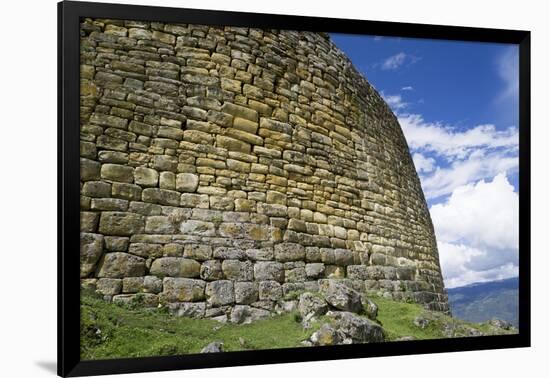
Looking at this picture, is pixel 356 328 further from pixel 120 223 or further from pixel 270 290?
pixel 120 223

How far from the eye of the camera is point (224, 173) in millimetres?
6699

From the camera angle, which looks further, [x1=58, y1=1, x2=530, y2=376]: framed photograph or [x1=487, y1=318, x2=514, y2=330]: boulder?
[x1=487, y1=318, x2=514, y2=330]: boulder

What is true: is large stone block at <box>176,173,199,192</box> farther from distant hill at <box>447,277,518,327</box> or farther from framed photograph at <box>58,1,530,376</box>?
distant hill at <box>447,277,518,327</box>

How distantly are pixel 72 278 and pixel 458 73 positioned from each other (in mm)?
4297

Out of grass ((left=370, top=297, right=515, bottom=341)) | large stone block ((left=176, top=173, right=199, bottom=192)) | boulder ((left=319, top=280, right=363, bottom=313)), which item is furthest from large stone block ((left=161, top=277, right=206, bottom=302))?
grass ((left=370, top=297, right=515, bottom=341))

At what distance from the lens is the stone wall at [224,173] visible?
608 centimetres

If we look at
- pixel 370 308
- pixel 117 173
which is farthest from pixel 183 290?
pixel 370 308

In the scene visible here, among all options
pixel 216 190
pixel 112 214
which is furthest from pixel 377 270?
pixel 112 214

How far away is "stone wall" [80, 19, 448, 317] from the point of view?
6082 mm

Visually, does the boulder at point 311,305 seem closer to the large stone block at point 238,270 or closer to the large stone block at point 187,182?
the large stone block at point 238,270

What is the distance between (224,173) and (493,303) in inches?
120

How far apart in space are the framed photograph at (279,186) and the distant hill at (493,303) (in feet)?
0.06

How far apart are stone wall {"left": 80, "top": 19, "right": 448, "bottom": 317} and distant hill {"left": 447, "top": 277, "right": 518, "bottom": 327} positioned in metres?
0.40

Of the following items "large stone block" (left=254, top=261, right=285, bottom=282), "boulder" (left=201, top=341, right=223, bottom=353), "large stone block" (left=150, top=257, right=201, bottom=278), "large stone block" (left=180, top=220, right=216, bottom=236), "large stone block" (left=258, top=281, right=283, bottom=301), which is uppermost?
"large stone block" (left=180, top=220, right=216, bottom=236)
